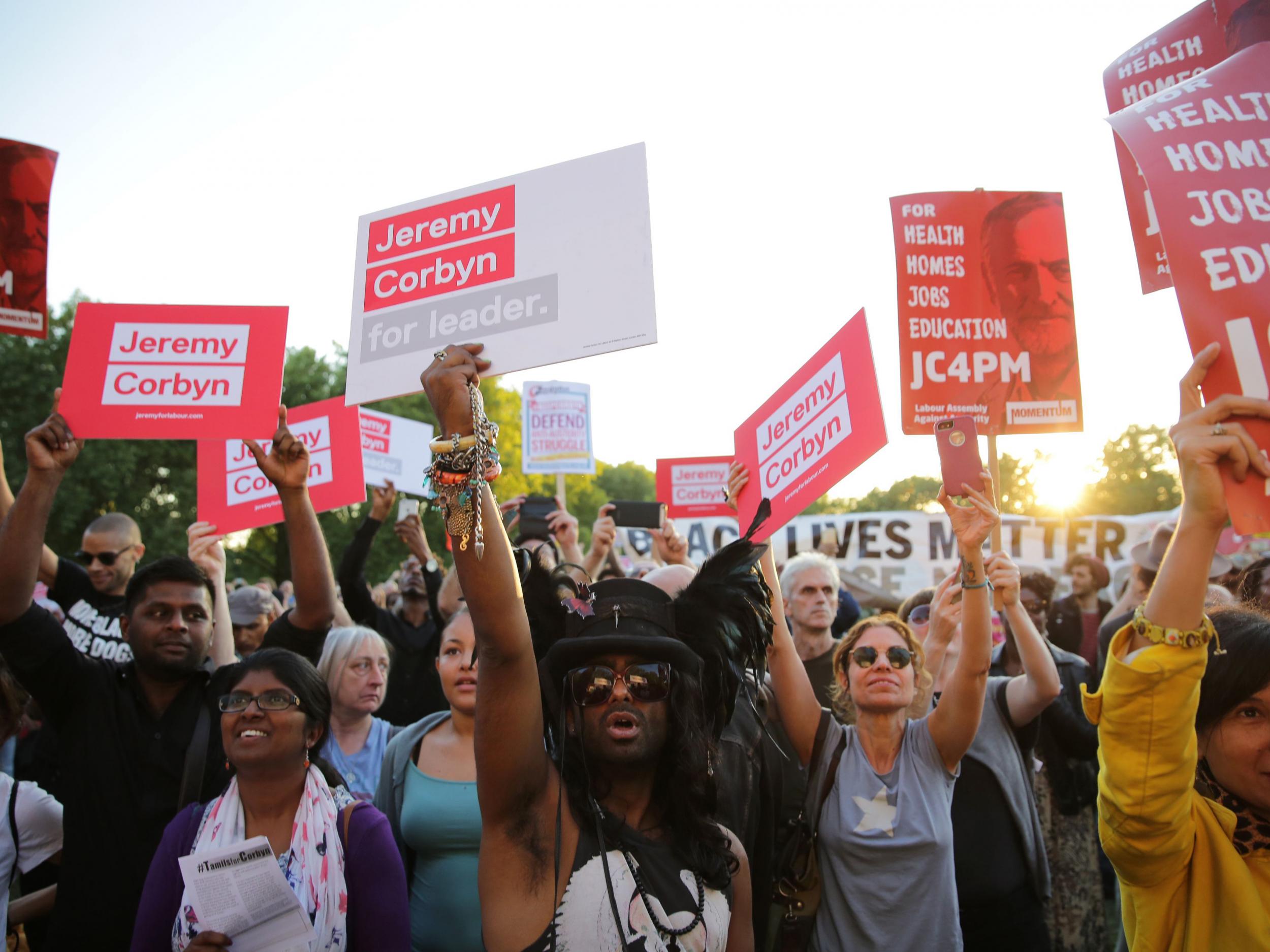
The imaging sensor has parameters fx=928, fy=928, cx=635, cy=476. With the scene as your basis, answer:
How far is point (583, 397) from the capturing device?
9.41 m

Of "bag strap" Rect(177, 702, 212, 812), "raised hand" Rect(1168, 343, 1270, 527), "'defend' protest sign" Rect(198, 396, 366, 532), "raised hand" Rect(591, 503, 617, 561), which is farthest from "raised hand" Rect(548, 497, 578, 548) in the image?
"raised hand" Rect(1168, 343, 1270, 527)

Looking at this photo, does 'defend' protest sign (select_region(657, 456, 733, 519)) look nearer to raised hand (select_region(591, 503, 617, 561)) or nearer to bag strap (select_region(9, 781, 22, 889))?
raised hand (select_region(591, 503, 617, 561))

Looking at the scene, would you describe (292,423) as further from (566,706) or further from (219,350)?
(566,706)

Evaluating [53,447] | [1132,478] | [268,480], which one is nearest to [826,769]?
[268,480]

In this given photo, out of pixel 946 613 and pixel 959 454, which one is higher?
pixel 959 454

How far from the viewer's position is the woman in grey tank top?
2.95 meters

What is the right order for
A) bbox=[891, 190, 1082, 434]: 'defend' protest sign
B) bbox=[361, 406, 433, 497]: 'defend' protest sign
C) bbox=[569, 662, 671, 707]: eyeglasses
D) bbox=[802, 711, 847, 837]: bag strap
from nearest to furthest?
bbox=[569, 662, 671, 707]: eyeglasses
bbox=[802, 711, 847, 837]: bag strap
bbox=[891, 190, 1082, 434]: 'defend' protest sign
bbox=[361, 406, 433, 497]: 'defend' protest sign

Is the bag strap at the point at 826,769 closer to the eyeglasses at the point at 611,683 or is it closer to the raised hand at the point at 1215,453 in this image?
the eyeglasses at the point at 611,683

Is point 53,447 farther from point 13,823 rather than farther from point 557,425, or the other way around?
point 557,425

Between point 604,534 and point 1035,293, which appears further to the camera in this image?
point 604,534

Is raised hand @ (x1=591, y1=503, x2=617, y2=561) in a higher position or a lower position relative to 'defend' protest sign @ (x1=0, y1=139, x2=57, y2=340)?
lower

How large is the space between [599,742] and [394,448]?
21.0 feet

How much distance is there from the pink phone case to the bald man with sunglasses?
369cm

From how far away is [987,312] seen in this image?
4586 millimetres
